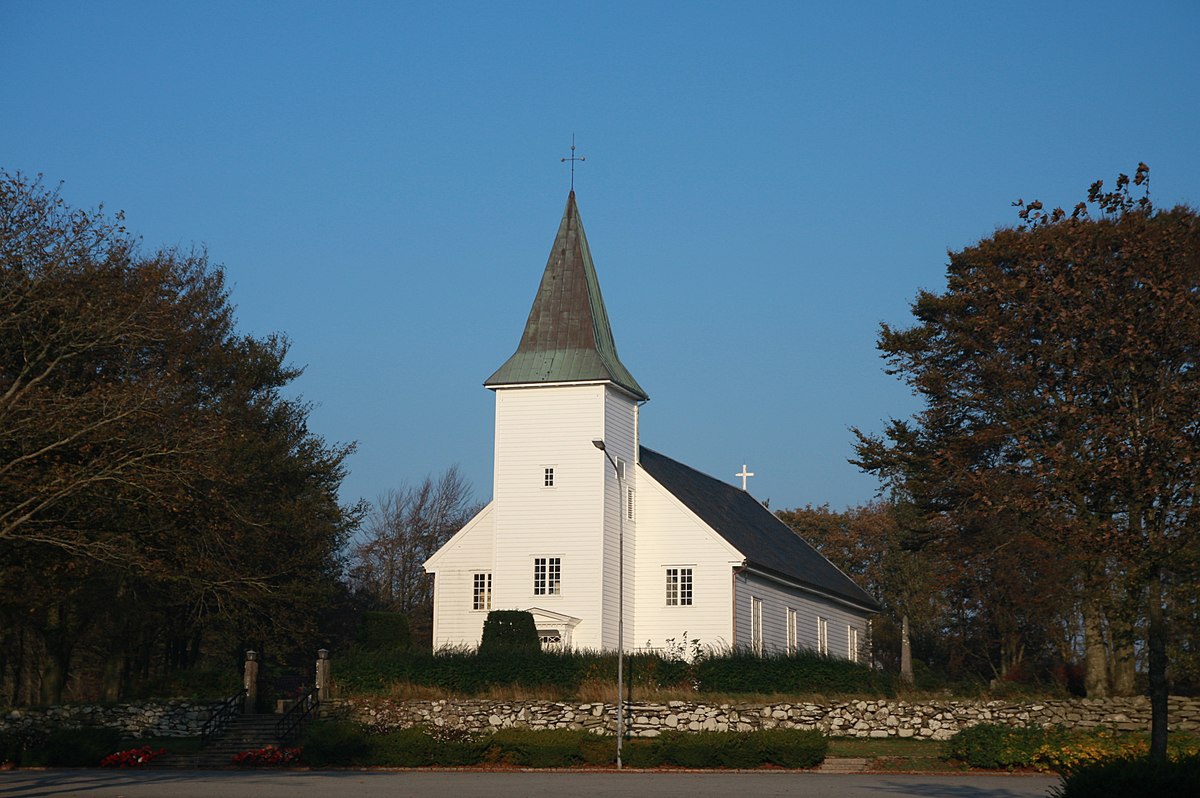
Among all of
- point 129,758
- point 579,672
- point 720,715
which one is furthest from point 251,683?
point 720,715

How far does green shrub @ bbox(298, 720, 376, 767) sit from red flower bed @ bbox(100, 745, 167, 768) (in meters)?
4.04

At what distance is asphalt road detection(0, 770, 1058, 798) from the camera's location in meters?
24.3

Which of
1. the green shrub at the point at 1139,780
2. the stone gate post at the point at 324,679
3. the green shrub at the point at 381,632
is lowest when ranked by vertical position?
the green shrub at the point at 1139,780

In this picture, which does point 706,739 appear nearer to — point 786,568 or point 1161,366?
point 1161,366

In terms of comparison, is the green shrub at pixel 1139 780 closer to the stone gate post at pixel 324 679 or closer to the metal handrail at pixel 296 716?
the metal handrail at pixel 296 716

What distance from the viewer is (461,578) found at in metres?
49.7

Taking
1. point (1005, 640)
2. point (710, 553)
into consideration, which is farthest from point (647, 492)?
point (1005, 640)

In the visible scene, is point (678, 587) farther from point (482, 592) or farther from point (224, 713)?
point (224, 713)

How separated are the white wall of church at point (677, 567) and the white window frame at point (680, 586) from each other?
0.08 meters

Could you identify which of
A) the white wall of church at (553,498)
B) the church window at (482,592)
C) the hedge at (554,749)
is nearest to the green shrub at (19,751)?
the hedge at (554,749)

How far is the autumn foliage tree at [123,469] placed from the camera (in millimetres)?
25828

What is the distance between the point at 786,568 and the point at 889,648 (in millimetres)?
22625

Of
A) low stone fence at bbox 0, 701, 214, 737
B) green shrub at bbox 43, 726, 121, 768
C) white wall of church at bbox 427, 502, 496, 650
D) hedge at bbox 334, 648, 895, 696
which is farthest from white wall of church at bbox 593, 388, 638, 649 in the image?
green shrub at bbox 43, 726, 121, 768

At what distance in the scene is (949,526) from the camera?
47594mm
